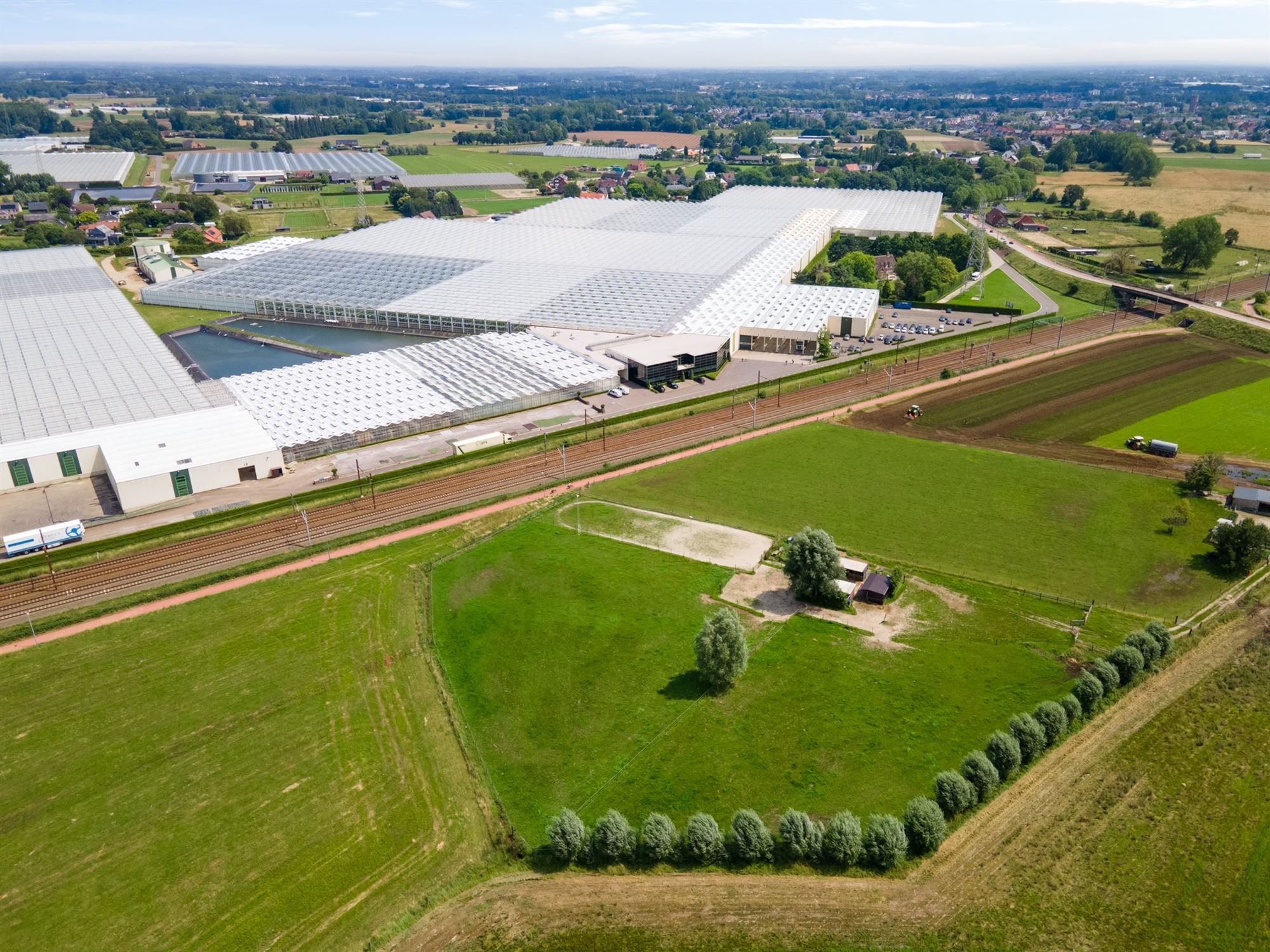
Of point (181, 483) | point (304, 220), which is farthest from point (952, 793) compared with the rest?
point (304, 220)

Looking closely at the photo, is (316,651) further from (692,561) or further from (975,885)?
(975,885)

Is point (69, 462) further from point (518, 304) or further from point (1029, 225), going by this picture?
point (1029, 225)

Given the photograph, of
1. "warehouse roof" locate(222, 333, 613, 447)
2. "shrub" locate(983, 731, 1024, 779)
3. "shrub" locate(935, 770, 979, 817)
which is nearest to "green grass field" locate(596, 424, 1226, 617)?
"shrub" locate(983, 731, 1024, 779)

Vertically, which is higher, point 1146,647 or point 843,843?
point 1146,647

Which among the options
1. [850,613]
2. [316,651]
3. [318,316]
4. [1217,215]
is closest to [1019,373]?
[850,613]

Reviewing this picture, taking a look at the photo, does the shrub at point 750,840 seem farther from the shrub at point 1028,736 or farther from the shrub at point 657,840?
the shrub at point 1028,736

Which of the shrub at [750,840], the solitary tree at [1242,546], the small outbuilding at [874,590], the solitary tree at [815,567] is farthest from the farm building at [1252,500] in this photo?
the shrub at [750,840]
